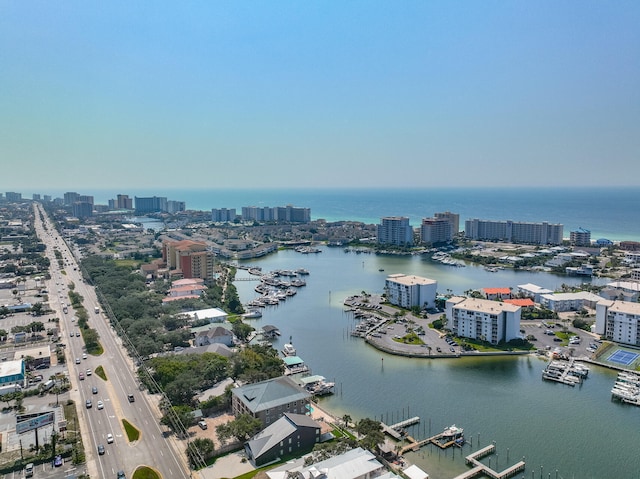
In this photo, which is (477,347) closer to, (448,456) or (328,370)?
(328,370)

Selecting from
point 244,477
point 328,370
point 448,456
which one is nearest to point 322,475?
point 244,477

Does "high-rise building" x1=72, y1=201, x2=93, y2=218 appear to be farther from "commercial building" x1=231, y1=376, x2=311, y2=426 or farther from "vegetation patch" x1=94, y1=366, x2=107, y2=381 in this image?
"commercial building" x1=231, y1=376, x2=311, y2=426

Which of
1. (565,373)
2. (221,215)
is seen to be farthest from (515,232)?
(221,215)

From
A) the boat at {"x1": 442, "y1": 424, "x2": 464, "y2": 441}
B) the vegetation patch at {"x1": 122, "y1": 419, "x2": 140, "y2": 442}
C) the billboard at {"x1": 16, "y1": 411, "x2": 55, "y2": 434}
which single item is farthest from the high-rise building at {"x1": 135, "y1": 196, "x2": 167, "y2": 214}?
the boat at {"x1": 442, "y1": 424, "x2": 464, "y2": 441}

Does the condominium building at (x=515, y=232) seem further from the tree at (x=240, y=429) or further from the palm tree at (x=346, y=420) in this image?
the tree at (x=240, y=429)

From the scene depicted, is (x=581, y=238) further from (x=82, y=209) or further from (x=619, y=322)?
(x=82, y=209)

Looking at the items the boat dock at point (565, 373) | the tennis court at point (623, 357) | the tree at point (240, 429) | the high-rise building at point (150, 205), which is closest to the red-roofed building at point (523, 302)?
the tennis court at point (623, 357)
